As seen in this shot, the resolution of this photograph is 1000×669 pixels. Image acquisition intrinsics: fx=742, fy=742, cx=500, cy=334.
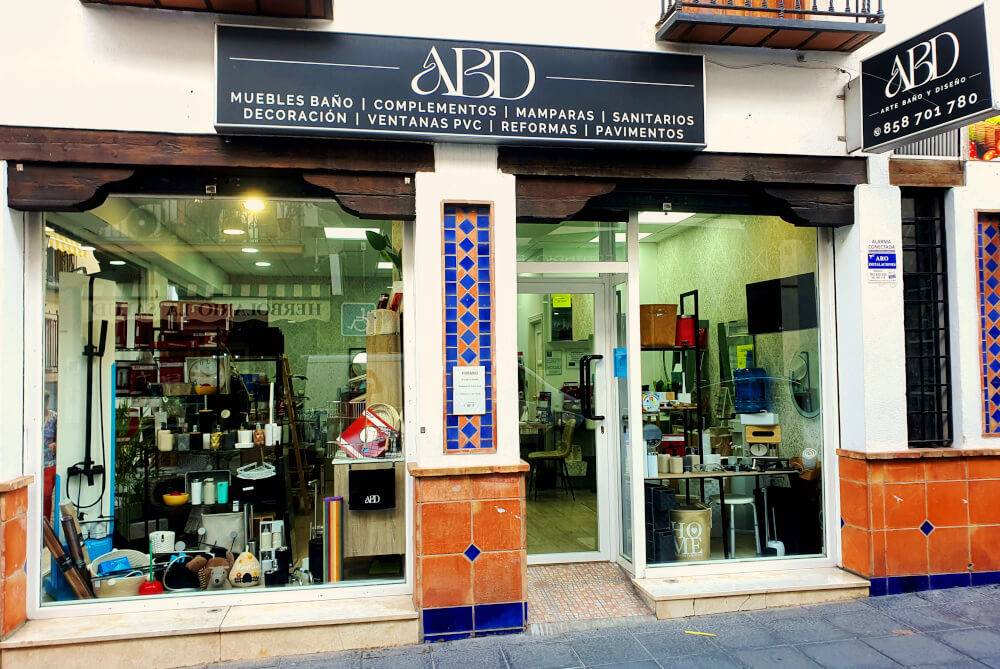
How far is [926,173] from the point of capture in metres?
5.65

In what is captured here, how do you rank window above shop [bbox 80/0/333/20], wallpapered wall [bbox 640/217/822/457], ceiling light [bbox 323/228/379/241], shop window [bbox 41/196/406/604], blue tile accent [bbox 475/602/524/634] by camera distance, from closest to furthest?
window above shop [bbox 80/0/333/20] < blue tile accent [bbox 475/602/524/634] < shop window [bbox 41/196/406/604] < ceiling light [bbox 323/228/379/241] < wallpapered wall [bbox 640/217/822/457]

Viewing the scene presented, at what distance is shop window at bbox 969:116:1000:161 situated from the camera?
571 cm

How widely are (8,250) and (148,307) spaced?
4.18ft

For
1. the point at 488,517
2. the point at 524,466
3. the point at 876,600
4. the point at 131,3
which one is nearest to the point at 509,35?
the point at 131,3

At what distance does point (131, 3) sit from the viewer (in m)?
4.61

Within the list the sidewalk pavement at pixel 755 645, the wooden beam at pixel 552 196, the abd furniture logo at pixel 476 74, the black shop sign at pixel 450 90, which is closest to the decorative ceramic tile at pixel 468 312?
the wooden beam at pixel 552 196

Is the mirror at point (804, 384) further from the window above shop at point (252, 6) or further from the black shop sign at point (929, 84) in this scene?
the window above shop at point (252, 6)

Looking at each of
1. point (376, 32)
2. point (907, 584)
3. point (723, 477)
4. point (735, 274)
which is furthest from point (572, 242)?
point (907, 584)

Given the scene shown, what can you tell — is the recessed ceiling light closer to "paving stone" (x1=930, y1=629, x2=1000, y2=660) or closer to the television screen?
the television screen

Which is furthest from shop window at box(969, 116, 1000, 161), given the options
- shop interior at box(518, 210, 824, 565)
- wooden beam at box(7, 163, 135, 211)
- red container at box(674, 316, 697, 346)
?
wooden beam at box(7, 163, 135, 211)

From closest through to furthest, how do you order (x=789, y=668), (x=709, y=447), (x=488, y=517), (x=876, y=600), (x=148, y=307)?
(x=789, y=668), (x=488, y=517), (x=876, y=600), (x=148, y=307), (x=709, y=447)

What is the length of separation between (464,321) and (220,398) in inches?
91.8

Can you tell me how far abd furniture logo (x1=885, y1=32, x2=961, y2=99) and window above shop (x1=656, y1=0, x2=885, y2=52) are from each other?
34 centimetres

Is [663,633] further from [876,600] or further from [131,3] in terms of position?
[131,3]
